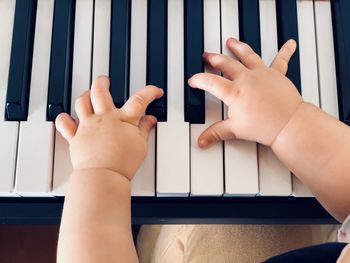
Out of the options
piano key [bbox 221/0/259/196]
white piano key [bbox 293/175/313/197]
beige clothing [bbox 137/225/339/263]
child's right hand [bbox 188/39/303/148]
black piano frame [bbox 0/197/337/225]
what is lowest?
beige clothing [bbox 137/225/339/263]

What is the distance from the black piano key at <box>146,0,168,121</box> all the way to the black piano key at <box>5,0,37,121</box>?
176 millimetres

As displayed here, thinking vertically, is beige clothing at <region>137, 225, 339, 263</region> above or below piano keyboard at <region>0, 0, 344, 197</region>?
below

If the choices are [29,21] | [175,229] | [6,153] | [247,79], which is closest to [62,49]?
[29,21]

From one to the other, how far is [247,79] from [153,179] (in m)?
0.20

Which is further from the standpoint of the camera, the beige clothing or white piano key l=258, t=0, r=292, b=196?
the beige clothing

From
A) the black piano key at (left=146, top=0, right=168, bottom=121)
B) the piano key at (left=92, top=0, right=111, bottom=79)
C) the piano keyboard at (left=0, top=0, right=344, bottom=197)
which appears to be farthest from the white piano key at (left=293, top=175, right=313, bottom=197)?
the piano key at (left=92, top=0, right=111, bottom=79)

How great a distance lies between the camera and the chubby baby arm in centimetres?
73

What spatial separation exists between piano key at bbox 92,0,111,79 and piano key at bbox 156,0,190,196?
0.09 m

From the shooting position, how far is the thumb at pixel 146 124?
0.77 meters

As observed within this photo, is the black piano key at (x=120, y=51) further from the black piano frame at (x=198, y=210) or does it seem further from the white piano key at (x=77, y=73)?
the black piano frame at (x=198, y=210)

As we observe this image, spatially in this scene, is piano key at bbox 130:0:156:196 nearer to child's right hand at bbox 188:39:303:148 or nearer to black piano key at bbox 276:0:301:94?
child's right hand at bbox 188:39:303:148

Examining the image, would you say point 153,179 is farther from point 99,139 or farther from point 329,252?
point 329,252

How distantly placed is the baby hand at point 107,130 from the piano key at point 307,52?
224mm

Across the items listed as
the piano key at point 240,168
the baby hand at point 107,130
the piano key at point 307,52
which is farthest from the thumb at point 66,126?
the piano key at point 307,52
